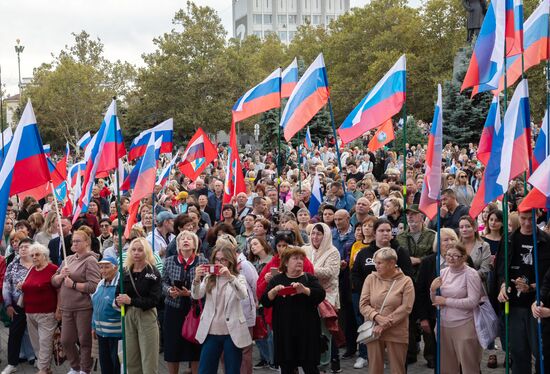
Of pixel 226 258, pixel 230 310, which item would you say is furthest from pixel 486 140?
pixel 230 310

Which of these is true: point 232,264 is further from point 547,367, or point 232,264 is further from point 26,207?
point 26,207

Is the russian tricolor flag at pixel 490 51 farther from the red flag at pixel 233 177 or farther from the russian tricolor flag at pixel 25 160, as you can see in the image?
the red flag at pixel 233 177

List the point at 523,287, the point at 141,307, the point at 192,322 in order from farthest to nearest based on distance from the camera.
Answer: the point at 141,307 → the point at 192,322 → the point at 523,287

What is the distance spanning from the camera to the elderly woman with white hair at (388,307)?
7.84 meters

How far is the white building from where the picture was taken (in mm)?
148000

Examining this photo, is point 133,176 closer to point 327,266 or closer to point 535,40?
point 327,266

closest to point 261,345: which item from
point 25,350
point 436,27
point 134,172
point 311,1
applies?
point 25,350

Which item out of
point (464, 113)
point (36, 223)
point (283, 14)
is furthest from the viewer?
point (283, 14)

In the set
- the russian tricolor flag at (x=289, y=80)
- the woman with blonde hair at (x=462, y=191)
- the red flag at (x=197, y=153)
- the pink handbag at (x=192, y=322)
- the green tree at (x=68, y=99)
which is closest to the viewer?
the pink handbag at (x=192, y=322)

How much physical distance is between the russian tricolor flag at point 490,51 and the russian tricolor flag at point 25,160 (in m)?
4.52

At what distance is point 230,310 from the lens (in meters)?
7.83

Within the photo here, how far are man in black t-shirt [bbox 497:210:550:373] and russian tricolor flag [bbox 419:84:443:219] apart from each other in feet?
2.99

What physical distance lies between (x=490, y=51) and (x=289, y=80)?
6.13 m

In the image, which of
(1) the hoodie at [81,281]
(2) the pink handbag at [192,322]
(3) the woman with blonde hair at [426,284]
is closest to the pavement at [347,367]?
(3) the woman with blonde hair at [426,284]
